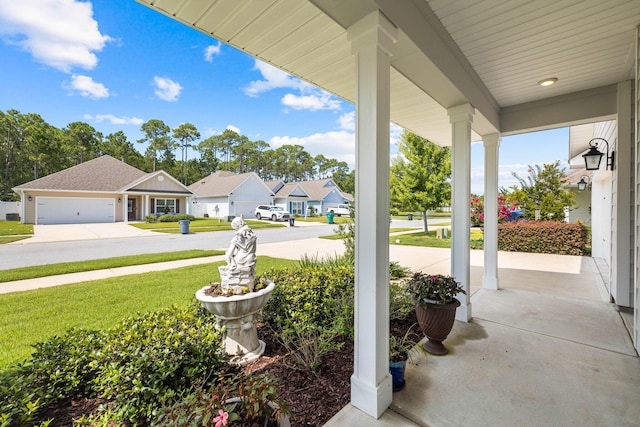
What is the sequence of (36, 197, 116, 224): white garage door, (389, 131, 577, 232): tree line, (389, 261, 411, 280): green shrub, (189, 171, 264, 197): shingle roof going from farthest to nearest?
(189, 171, 264, 197): shingle roof
(389, 131, 577, 232): tree line
(389, 261, 411, 280): green shrub
(36, 197, 116, 224): white garage door

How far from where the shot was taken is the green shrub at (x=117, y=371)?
155cm

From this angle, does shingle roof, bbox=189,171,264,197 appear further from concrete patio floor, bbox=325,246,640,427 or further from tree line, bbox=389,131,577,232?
concrete patio floor, bbox=325,246,640,427

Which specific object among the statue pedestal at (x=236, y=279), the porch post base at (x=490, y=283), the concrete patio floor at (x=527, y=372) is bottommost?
the concrete patio floor at (x=527, y=372)

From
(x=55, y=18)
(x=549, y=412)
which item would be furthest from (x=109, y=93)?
(x=549, y=412)

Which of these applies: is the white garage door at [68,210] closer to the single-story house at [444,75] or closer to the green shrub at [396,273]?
the single-story house at [444,75]

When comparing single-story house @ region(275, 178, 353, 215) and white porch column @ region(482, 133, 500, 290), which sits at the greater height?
single-story house @ region(275, 178, 353, 215)

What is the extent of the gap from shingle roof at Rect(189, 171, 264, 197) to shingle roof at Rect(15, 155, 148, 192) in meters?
11.3

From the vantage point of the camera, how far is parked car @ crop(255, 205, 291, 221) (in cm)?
2198

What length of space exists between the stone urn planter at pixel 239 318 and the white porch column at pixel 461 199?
98.3 inches

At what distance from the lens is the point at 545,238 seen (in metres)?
8.71

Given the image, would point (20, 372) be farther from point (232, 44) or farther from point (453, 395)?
point (453, 395)

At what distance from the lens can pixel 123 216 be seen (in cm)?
1341

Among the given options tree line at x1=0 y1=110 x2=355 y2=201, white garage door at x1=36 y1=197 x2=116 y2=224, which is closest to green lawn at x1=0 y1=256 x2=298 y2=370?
tree line at x1=0 y1=110 x2=355 y2=201

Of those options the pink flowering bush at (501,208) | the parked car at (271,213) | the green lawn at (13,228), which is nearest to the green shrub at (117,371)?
the green lawn at (13,228)
